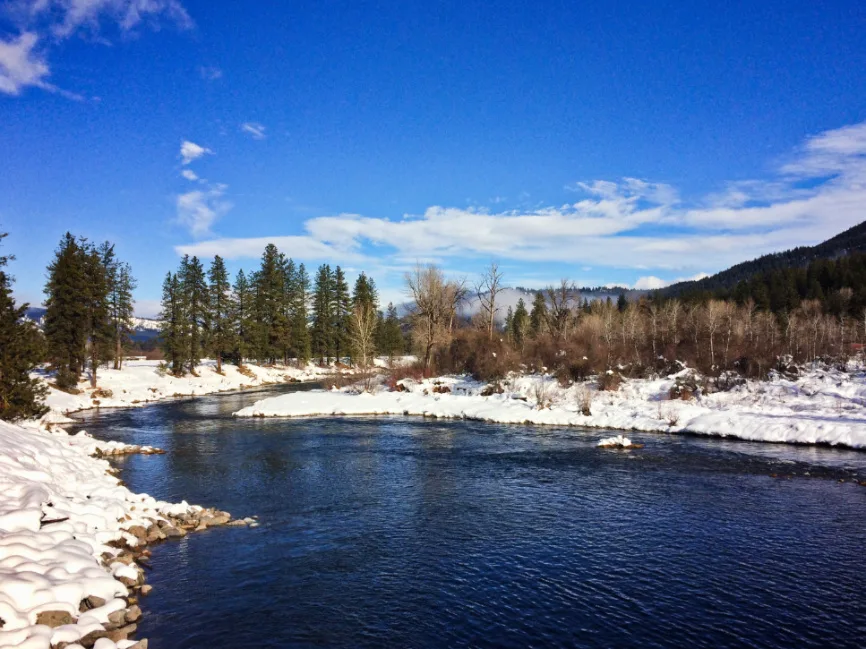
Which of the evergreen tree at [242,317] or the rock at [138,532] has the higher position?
the evergreen tree at [242,317]

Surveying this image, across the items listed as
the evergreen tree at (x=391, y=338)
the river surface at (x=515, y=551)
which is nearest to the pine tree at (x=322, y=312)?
the evergreen tree at (x=391, y=338)

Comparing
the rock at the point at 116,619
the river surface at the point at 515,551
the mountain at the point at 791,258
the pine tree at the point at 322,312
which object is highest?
the mountain at the point at 791,258

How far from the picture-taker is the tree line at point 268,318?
195 ft

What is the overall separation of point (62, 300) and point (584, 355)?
144ft

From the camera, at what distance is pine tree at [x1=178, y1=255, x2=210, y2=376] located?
6043 centimetres

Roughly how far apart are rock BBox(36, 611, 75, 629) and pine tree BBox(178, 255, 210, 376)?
182 feet

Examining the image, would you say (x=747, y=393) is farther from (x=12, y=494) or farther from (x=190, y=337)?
(x=190, y=337)

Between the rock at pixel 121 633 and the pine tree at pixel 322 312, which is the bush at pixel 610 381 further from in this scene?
the pine tree at pixel 322 312

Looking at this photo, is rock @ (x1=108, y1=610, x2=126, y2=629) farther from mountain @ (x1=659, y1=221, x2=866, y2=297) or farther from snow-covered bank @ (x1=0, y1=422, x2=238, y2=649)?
mountain @ (x1=659, y1=221, x2=866, y2=297)

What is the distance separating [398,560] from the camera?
40.2ft

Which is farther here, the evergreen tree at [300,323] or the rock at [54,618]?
the evergreen tree at [300,323]

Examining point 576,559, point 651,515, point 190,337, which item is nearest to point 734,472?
point 651,515

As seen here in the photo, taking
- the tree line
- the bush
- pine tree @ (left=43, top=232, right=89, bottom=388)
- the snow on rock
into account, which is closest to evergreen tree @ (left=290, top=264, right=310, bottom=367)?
the tree line

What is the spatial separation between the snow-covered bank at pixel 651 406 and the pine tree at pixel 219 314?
2470 cm
